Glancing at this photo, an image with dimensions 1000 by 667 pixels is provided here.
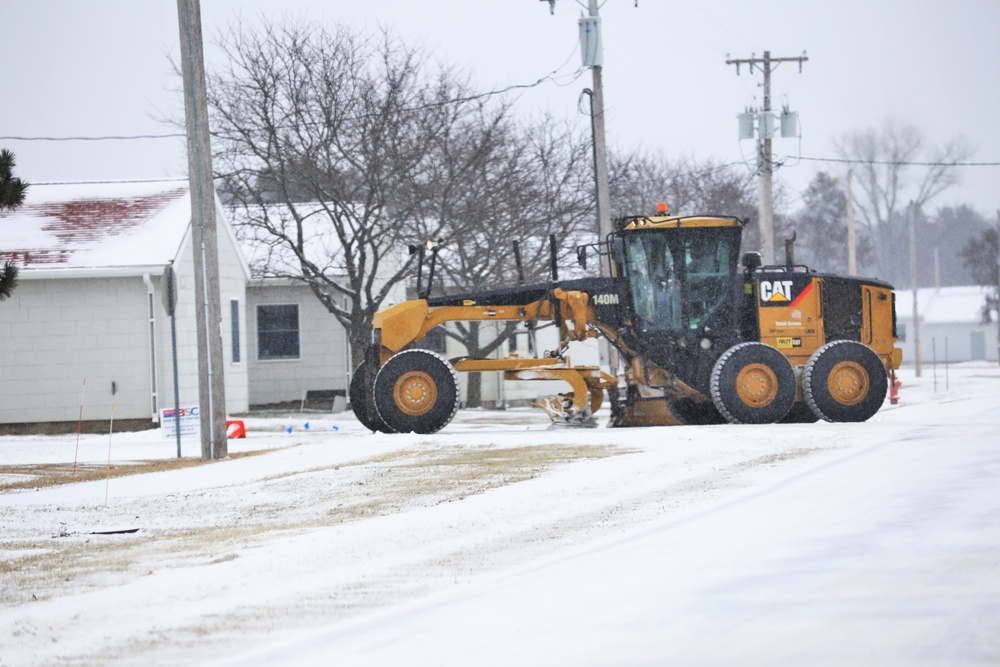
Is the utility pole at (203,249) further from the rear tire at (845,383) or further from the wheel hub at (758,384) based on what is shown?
the rear tire at (845,383)

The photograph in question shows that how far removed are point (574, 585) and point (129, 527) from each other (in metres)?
4.94

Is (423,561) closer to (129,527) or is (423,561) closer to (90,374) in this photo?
(129,527)

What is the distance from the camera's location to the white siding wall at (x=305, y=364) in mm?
33219

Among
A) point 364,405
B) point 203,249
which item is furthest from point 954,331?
point 203,249

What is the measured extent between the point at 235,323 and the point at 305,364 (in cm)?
383

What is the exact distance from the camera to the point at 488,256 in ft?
101

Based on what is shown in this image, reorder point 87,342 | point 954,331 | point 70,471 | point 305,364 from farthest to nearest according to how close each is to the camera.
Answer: point 954,331 → point 305,364 → point 87,342 → point 70,471

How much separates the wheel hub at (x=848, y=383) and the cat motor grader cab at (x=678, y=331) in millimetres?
14

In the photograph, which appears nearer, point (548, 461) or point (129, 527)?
point (129, 527)

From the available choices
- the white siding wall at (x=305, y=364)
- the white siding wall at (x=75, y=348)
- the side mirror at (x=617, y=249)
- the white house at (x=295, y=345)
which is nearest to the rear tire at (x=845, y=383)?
the side mirror at (x=617, y=249)

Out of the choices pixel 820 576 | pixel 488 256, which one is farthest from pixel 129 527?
pixel 488 256

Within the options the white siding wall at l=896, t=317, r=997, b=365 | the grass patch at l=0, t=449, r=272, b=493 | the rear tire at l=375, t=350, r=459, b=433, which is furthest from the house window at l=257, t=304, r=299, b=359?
the white siding wall at l=896, t=317, r=997, b=365

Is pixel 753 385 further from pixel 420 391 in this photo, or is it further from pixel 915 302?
pixel 915 302

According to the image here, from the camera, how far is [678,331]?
63.2ft
